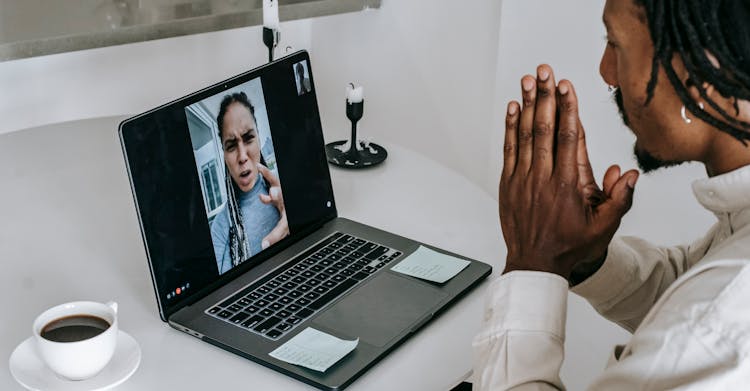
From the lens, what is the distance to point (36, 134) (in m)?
1.73

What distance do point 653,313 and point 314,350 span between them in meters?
0.41

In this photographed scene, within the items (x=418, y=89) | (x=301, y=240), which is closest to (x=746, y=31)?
(x=301, y=240)

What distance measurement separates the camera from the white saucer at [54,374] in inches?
40.3

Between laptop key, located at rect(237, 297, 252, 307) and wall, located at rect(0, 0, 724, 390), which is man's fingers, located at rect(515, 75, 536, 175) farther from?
wall, located at rect(0, 0, 724, 390)

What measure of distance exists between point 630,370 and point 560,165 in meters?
0.30

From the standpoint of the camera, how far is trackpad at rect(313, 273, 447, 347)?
3.80 ft

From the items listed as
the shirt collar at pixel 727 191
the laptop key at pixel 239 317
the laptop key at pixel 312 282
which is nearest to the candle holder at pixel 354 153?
the laptop key at pixel 312 282

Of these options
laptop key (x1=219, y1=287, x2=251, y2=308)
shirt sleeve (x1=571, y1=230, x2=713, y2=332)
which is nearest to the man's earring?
shirt sleeve (x1=571, y1=230, x2=713, y2=332)

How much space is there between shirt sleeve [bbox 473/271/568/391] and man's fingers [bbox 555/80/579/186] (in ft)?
0.40

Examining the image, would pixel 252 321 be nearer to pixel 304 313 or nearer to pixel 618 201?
pixel 304 313

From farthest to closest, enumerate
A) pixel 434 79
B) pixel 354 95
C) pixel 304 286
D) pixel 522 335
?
pixel 434 79
pixel 354 95
pixel 304 286
pixel 522 335

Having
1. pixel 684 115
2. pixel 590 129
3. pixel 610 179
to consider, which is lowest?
pixel 590 129

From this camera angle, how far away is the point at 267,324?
1.16 m

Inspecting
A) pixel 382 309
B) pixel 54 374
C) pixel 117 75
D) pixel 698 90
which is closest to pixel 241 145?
pixel 382 309
